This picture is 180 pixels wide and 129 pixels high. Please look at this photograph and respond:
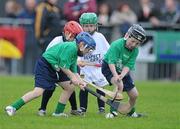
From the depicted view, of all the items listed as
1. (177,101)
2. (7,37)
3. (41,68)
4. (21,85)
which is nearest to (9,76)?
(7,37)

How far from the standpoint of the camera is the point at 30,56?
83.0ft

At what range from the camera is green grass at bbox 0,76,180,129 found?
1270 cm

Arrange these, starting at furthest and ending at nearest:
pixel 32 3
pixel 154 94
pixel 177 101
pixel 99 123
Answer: pixel 32 3
pixel 154 94
pixel 177 101
pixel 99 123

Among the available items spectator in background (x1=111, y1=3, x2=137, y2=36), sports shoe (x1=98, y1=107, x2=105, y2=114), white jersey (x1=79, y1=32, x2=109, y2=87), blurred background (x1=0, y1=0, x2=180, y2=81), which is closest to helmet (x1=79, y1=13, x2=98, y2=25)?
white jersey (x1=79, y1=32, x2=109, y2=87)

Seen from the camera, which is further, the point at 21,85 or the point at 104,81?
the point at 21,85

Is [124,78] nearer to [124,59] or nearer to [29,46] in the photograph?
[124,59]

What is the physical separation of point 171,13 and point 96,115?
36.3ft

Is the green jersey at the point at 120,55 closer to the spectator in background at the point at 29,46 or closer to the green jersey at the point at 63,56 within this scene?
the green jersey at the point at 63,56

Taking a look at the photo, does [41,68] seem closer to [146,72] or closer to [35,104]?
[35,104]

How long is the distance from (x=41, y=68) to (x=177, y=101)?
15.0 feet

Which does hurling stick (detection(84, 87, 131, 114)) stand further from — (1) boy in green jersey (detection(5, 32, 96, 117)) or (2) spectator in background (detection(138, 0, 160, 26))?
(2) spectator in background (detection(138, 0, 160, 26))

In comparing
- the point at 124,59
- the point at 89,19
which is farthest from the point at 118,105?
the point at 89,19

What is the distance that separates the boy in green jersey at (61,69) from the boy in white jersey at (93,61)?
2.96ft

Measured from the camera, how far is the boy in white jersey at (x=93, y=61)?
14953 mm
